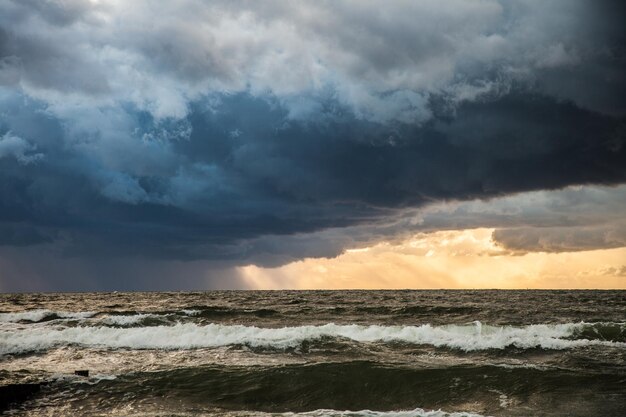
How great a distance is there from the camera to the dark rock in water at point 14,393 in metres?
12.4

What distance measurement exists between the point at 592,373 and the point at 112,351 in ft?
62.8

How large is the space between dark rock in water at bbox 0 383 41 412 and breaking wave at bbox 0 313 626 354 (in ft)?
29.3

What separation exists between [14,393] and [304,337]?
12428 mm

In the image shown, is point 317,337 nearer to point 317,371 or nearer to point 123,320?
point 317,371

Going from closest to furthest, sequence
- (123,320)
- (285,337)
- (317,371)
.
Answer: (317,371) < (285,337) < (123,320)

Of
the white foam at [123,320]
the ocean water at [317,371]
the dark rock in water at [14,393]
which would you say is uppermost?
the dark rock in water at [14,393]

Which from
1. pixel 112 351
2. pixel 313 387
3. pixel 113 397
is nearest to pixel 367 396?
pixel 313 387

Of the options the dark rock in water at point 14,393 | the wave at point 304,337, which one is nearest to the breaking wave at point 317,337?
the wave at point 304,337

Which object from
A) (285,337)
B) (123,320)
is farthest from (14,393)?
(123,320)

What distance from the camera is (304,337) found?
73.9ft

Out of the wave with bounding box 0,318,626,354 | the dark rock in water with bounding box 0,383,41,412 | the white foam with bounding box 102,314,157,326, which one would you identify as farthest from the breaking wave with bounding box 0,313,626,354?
the dark rock in water with bounding box 0,383,41,412

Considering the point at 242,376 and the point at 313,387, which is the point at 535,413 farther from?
the point at 242,376

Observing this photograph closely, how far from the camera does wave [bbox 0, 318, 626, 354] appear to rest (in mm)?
21297

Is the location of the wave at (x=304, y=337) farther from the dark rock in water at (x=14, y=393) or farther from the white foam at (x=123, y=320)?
the dark rock in water at (x=14, y=393)
